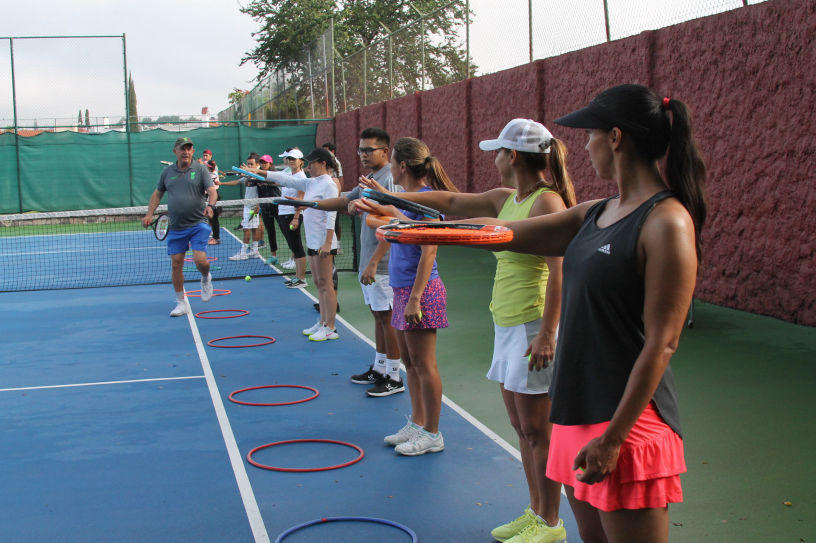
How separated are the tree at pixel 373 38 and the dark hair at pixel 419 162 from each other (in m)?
11.5

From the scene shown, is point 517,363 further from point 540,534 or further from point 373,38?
point 373,38

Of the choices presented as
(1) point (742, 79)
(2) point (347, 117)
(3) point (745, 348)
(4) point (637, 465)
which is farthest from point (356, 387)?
(2) point (347, 117)

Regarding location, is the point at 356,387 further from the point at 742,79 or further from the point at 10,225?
the point at 10,225

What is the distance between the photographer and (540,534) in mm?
3715

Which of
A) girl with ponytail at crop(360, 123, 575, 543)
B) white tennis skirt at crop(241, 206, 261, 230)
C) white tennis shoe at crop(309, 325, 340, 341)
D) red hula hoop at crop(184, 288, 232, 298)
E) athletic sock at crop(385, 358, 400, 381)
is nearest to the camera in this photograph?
girl with ponytail at crop(360, 123, 575, 543)

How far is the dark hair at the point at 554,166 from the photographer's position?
3576 millimetres

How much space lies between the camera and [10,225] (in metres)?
23.8

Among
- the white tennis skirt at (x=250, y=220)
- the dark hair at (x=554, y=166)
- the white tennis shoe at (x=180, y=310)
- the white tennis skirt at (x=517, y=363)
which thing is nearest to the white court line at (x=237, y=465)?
the white tennis skirt at (x=517, y=363)

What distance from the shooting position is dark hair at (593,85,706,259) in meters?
2.26

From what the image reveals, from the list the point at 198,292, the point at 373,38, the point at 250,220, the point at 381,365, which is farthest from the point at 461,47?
the point at 373,38

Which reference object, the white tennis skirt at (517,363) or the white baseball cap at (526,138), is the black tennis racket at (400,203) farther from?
the white tennis skirt at (517,363)

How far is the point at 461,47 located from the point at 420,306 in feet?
40.7

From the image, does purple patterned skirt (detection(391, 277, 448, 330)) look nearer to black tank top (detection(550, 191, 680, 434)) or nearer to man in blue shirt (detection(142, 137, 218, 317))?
black tank top (detection(550, 191, 680, 434))

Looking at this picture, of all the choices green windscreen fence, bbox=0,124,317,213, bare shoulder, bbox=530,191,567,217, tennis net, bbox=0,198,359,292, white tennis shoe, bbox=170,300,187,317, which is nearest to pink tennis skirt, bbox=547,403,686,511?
bare shoulder, bbox=530,191,567,217
